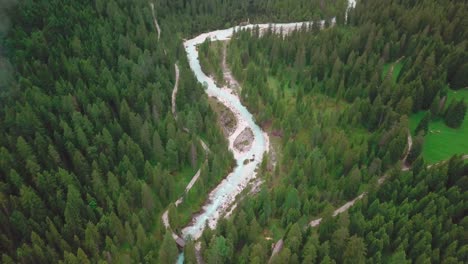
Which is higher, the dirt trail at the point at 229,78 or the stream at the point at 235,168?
the dirt trail at the point at 229,78

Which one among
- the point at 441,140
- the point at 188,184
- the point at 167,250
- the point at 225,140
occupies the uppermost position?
the point at 225,140

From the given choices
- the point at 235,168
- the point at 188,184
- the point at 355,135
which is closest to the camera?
the point at 188,184

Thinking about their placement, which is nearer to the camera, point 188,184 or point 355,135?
point 188,184

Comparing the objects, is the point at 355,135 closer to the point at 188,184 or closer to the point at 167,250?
the point at 188,184

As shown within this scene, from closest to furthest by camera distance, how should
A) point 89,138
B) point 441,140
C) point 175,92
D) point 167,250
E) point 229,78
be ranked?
point 167,250, point 89,138, point 441,140, point 175,92, point 229,78

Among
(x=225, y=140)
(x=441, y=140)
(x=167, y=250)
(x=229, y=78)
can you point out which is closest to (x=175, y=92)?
(x=229, y=78)

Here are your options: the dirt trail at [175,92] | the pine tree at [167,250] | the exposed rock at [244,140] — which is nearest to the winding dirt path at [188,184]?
the dirt trail at [175,92]

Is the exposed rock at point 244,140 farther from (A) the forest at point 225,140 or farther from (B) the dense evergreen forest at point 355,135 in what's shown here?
(A) the forest at point 225,140

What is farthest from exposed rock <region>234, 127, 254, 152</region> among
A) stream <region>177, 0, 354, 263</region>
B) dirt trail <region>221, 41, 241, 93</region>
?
dirt trail <region>221, 41, 241, 93</region>

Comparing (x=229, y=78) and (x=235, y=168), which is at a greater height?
(x=229, y=78)
